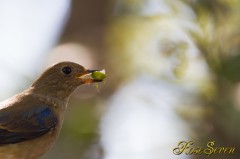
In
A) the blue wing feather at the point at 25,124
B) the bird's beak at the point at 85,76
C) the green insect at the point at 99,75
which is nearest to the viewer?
the blue wing feather at the point at 25,124

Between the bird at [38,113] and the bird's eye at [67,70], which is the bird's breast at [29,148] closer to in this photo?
the bird at [38,113]

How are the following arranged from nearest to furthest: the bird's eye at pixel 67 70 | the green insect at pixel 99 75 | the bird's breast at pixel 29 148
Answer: the bird's breast at pixel 29 148 < the green insect at pixel 99 75 < the bird's eye at pixel 67 70

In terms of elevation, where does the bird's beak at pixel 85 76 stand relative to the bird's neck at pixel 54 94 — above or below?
above

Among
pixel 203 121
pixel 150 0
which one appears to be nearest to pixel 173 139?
pixel 203 121

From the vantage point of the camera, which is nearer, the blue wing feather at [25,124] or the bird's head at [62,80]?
the blue wing feather at [25,124]

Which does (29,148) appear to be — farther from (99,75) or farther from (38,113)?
(99,75)

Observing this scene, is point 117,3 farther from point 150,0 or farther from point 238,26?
point 238,26

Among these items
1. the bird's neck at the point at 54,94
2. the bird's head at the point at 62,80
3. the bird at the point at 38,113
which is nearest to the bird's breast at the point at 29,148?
the bird at the point at 38,113

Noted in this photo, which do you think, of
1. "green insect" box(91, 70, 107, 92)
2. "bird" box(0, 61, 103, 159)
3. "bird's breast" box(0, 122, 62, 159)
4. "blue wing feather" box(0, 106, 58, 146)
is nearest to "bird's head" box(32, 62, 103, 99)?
"bird" box(0, 61, 103, 159)
